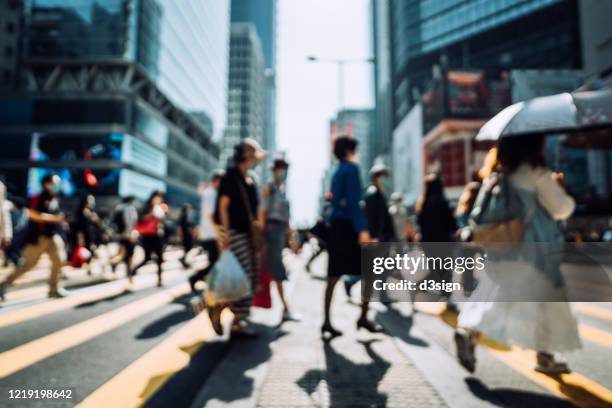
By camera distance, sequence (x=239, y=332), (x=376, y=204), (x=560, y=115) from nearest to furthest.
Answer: (x=560, y=115)
(x=239, y=332)
(x=376, y=204)

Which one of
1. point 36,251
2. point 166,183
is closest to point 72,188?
point 166,183

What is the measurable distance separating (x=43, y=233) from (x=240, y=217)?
3277 mm

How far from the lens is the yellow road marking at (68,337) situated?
122 inches

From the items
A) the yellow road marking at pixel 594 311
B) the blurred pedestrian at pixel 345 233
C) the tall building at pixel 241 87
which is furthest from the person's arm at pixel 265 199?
the tall building at pixel 241 87

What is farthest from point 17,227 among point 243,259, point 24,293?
point 243,259

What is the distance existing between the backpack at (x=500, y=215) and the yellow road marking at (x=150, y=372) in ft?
7.73

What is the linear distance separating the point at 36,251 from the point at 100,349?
9.75 feet

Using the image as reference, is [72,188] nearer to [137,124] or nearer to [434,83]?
[137,124]

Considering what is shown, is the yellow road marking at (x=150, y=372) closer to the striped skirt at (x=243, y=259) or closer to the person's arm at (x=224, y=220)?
the striped skirt at (x=243, y=259)

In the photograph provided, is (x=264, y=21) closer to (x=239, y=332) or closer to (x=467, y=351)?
(x=239, y=332)

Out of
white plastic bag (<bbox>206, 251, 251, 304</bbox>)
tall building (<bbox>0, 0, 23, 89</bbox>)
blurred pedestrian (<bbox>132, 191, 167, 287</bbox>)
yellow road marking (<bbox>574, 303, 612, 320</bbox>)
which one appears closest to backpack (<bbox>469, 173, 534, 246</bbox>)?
white plastic bag (<bbox>206, 251, 251, 304</bbox>)

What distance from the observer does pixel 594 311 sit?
556cm

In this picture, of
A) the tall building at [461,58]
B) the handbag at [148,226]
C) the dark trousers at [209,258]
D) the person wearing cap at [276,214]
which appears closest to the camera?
the person wearing cap at [276,214]

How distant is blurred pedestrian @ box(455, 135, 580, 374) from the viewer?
2801 millimetres
